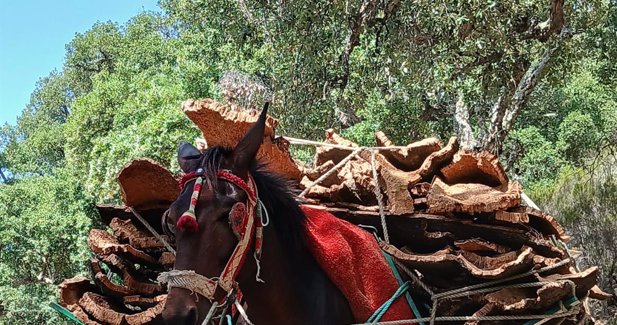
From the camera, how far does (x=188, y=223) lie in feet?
8.09

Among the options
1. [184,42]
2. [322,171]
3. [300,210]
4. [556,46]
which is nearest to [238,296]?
[300,210]

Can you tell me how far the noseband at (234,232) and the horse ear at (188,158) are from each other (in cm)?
9

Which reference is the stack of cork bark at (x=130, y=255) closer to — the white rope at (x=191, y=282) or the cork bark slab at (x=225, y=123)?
the cork bark slab at (x=225, y=123)

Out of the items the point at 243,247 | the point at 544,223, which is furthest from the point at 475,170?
the point at 243,247

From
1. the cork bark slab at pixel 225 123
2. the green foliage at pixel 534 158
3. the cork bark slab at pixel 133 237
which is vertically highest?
the green foliage at pixel 534 158

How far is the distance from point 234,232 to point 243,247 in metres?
0.07

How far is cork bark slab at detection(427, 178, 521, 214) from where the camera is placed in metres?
3.38

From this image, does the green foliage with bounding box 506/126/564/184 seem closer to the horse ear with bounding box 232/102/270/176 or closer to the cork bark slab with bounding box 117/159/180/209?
the cork bark slab with bounding box 117/159/180/209

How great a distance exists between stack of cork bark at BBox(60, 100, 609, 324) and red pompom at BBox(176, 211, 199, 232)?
2.14 feet

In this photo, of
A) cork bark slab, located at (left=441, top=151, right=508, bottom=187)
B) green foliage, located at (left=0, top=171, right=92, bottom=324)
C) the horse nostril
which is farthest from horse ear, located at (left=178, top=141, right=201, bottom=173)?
green foliage, located at (left=0, top=171, right=92, bottom=324)

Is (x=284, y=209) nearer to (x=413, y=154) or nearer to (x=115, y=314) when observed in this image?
(x=413, y=154)

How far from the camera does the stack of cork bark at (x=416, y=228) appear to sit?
3303 millimetres

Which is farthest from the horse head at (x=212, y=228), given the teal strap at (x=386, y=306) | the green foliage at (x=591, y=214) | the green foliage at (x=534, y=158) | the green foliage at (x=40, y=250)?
the green foliage at (x=534, y=158)

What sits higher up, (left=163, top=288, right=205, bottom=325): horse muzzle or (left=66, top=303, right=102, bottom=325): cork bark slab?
(left=163, top=288, right=205, bottom=325): horse muzzle
